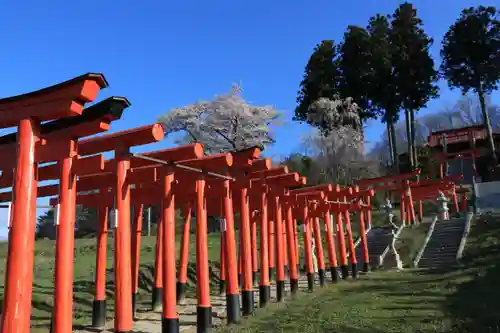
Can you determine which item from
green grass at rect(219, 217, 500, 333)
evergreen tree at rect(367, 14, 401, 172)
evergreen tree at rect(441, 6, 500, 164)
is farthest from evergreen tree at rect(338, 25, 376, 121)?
green grass at rect(219, 217, 500, 333)

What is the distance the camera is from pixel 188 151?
7.98m

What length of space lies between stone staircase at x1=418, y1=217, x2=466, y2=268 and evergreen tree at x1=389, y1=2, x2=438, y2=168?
10.1m

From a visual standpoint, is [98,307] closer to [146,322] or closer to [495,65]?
[146,322]

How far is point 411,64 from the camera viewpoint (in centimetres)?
3262

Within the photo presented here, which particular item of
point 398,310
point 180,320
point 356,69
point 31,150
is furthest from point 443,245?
point 31,150

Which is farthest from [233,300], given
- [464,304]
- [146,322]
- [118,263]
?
[464,304]

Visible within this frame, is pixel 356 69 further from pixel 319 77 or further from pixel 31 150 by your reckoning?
pixel 31 150

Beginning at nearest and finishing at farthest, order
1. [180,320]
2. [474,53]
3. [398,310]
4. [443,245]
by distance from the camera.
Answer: [398,310]
[180,320]
[443,245]
[474,53]

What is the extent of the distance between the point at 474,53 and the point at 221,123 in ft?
62.4

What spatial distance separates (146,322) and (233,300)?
239 centimetres

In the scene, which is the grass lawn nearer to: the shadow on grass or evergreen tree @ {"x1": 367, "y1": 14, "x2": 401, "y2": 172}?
the shadow on grass

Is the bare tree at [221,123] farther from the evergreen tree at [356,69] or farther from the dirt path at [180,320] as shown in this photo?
the dirt path at [180,320]

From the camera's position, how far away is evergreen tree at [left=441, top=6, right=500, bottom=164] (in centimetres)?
3200

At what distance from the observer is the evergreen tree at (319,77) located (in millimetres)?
35219
